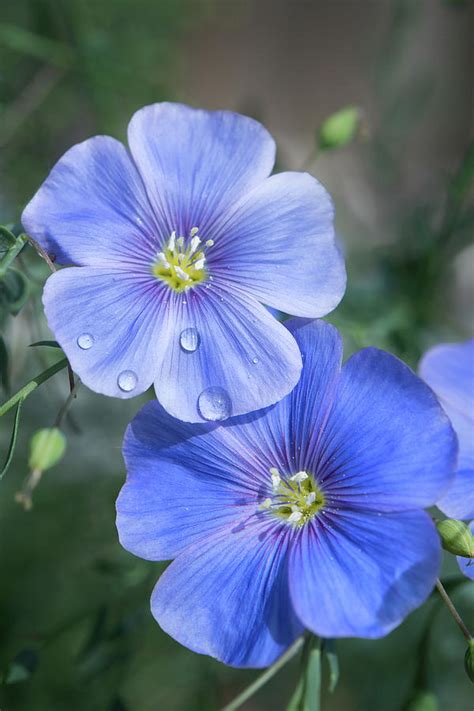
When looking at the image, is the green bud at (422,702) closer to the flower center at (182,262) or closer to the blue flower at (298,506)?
Answer: the blue flower at (298,506)

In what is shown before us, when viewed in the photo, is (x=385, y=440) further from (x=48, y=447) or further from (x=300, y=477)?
(x=48, y=447)

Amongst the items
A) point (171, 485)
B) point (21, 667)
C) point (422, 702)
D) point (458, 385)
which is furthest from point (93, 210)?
point (422, 702)

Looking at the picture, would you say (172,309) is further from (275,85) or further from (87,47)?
(275,85)

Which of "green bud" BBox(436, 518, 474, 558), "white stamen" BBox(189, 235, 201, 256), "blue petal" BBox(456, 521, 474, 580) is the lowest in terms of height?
"white stamen" BBox(189, 235, 201, 256)

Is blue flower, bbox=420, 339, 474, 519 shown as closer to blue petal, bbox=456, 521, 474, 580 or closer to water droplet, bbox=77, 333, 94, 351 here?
blue petal, bbox=456, 521, 474, 580

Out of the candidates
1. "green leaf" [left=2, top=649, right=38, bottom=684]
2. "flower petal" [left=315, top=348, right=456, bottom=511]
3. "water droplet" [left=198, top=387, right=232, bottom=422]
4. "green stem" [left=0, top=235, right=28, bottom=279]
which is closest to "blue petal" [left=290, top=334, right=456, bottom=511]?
"flower petal" [left=315, top=348, right=456, bottom=511]
